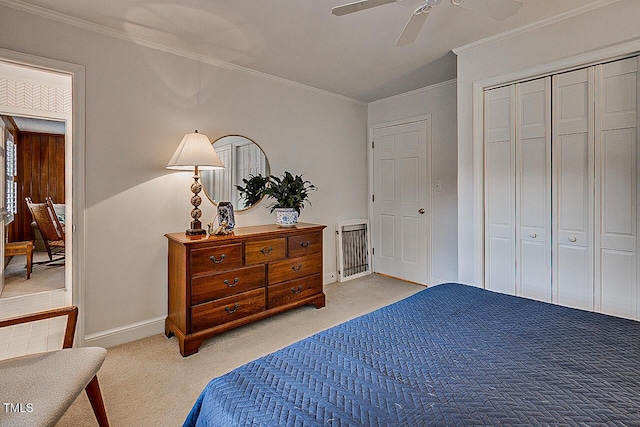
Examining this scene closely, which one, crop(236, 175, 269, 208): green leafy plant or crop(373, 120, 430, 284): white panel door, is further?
crop(373, 120, 430, 284): white panel door

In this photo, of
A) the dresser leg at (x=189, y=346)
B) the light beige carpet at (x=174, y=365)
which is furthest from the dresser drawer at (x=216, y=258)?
the light beige carpet at (x=174, y=365)

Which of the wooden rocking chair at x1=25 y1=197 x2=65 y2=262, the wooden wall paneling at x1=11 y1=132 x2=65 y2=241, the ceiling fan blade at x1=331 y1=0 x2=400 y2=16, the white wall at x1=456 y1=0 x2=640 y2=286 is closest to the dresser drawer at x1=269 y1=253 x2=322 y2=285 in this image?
the white wall at x1=456 y1=0 x2=640 y2=286

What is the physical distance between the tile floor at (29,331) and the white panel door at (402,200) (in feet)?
12.0

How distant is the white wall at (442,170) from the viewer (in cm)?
388

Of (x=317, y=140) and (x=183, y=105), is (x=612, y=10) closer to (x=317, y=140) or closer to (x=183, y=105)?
(x=317, y=140)

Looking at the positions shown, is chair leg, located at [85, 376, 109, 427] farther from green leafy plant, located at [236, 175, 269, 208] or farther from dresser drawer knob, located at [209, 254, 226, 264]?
green leafy plant, located at [236, 175, 269, 208]

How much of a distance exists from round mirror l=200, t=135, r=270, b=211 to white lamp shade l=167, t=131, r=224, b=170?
0.44 metres

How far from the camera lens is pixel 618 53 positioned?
2.21 meters

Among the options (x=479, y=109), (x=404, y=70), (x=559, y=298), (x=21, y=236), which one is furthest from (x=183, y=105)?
(x=21, y=236)

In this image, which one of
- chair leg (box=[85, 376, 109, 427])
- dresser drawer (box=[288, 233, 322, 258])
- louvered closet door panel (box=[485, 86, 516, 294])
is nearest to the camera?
chair leg (box=[85, 376, 109, 427])

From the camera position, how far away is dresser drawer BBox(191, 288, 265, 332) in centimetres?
254

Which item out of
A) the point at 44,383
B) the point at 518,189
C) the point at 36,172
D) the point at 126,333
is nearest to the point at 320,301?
the point at 126,333

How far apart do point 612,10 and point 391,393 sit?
286 centimetres

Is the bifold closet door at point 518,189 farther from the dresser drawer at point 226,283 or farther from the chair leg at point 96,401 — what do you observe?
the chair leg at point 96,401
